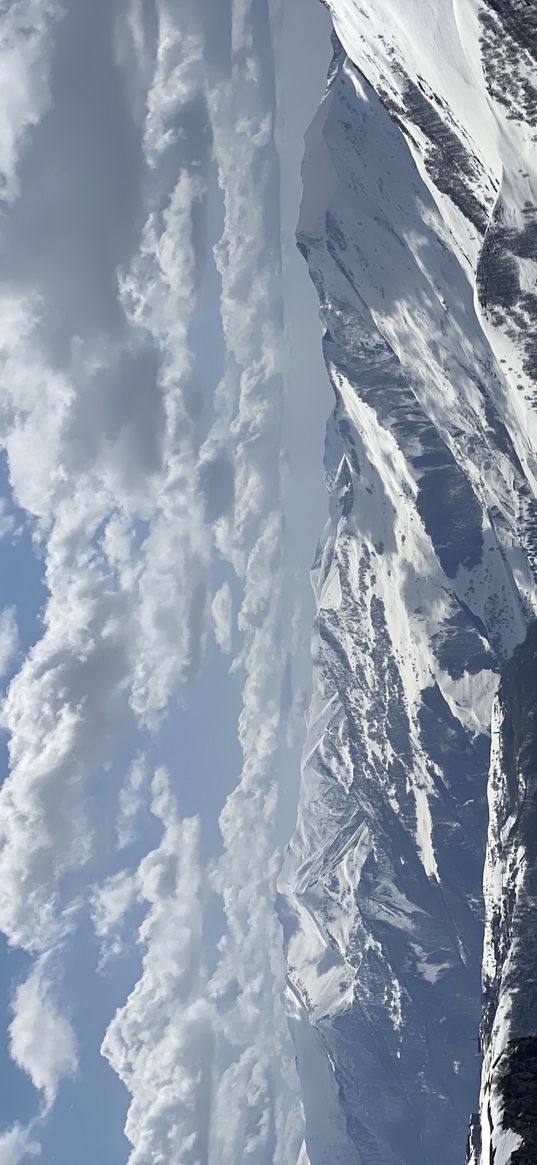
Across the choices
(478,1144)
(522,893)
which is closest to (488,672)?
(522,893)

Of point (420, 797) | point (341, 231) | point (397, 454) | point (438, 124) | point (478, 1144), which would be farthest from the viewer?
point (420, 797)

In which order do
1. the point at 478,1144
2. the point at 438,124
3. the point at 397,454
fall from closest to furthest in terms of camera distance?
the point at 478,1144 < the point at 438,124 < the point at 397,454

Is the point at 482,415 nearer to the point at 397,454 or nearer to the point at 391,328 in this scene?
the point at 391,328

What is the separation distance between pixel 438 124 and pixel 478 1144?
217ft

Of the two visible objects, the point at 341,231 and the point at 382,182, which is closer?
the point at 382,182

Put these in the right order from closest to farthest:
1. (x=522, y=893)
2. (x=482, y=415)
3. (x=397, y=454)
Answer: (x=522, y=893), (x=482, y=415), (x=397, y=454)

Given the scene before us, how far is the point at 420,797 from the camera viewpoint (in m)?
199

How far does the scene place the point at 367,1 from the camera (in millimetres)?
60562

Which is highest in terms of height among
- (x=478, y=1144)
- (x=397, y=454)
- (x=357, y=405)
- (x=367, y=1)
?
(x=357, y=405)

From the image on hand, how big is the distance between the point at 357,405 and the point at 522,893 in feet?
420

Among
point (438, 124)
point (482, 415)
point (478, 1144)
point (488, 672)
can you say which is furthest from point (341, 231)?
point (478, 1144)

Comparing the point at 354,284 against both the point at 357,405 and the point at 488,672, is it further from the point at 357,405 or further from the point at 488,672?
the point at 488,672

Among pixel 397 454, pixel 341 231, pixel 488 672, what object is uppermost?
pixel 341 231

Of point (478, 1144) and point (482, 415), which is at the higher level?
point (482, 415)
